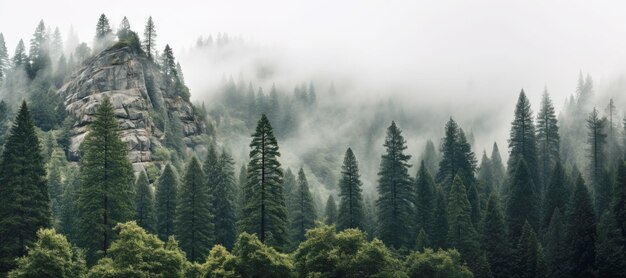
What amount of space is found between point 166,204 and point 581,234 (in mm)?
51729

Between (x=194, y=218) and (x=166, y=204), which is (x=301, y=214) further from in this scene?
(x=194, y=218)

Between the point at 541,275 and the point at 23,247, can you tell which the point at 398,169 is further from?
the point at 23,247

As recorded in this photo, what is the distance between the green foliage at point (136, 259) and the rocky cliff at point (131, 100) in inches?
3203

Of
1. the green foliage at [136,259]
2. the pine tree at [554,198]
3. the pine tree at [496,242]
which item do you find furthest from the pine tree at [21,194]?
the pine tree at [554,198]

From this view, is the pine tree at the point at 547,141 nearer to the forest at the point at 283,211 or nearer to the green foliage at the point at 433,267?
the forest at the point at 283,211

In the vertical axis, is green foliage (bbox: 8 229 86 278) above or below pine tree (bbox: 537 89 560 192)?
below

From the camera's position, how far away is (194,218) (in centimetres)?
7531

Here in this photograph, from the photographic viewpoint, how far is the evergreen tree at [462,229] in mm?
73500

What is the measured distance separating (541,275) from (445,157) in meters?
34.1

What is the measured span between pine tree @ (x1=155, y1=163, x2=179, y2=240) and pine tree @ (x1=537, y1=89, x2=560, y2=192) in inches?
2198

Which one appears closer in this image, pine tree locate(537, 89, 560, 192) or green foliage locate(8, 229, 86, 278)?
green foliage locate(8, 229, 86, 278)

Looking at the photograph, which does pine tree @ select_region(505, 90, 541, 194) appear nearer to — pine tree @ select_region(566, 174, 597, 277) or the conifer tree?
pine tree @ select_region(566, 174, 597, 277)

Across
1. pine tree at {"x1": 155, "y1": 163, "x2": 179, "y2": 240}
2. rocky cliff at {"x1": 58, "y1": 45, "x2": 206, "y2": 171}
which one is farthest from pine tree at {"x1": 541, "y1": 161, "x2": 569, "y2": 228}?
rocky cliff at {"x1": 58, "y1": 45, "x2": 206, "y2": 171}

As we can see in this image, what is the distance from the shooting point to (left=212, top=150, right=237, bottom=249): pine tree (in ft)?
274
